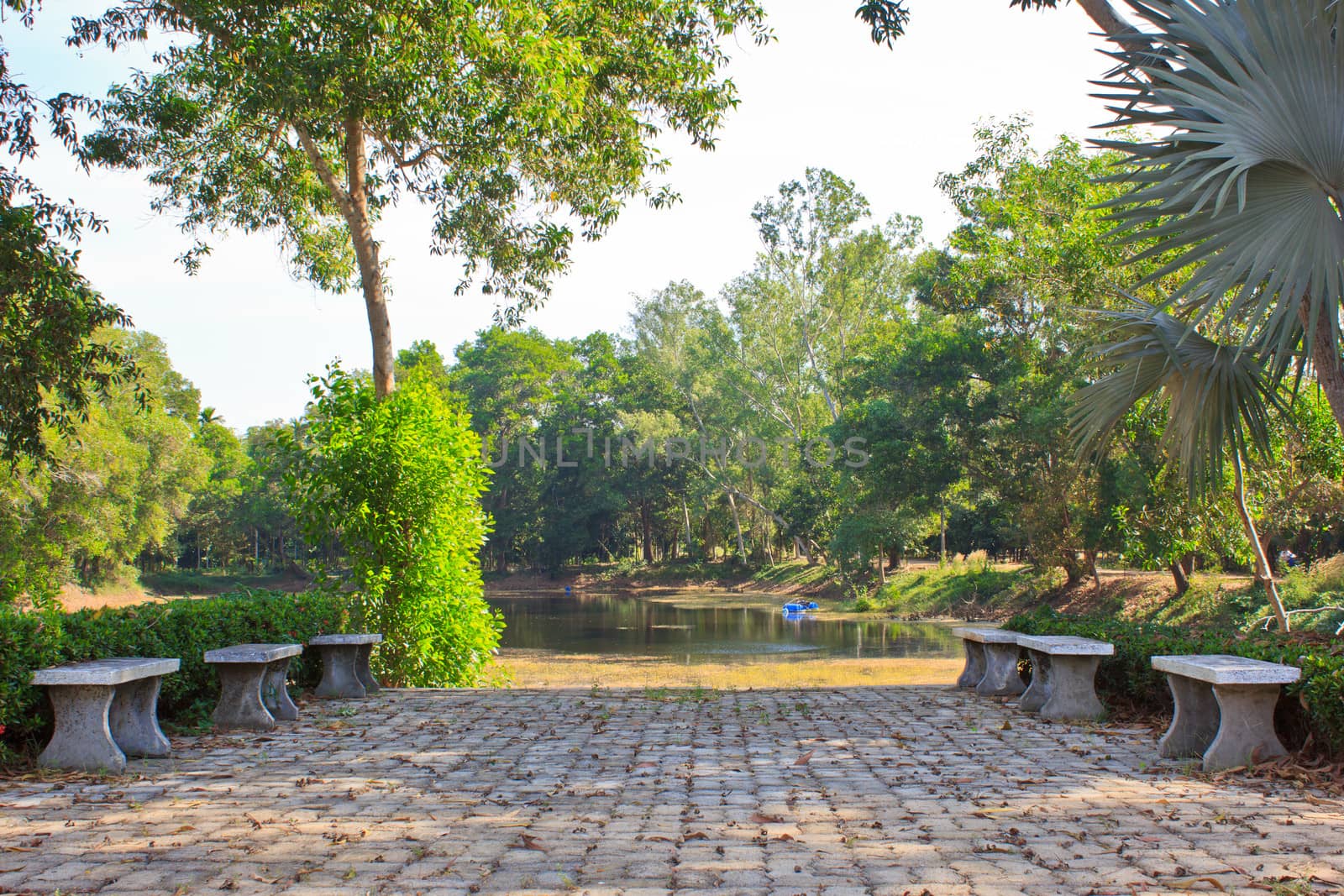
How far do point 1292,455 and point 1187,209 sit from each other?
11.5 meters

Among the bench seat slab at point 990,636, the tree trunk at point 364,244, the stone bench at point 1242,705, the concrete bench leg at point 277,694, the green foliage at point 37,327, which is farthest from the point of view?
the tree trunk at point 364,244

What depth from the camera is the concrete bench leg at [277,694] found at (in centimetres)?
752

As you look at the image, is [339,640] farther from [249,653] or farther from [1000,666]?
[1000,666]

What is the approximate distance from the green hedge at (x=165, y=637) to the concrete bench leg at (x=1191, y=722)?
632cm

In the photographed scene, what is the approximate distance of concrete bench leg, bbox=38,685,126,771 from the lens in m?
5.55

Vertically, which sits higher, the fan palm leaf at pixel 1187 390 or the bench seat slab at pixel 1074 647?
the fan palm leaf at pixel 1187 390

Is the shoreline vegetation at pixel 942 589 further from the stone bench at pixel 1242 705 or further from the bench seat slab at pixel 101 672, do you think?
the stone bench at pixel 1242 705

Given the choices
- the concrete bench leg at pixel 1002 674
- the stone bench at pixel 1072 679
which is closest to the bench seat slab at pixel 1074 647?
the stone bench at pixel 1072 679

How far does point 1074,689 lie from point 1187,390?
2369mm

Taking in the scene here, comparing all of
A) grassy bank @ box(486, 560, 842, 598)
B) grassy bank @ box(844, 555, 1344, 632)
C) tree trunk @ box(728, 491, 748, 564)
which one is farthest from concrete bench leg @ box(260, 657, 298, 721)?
tree trunk @ box(728, 491, 748, 564)

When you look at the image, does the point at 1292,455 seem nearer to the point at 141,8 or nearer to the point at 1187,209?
the point at 1187,209

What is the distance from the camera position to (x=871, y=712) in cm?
799

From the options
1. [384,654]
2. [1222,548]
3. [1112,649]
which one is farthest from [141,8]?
[1222,548]

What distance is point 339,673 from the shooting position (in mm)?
9016
